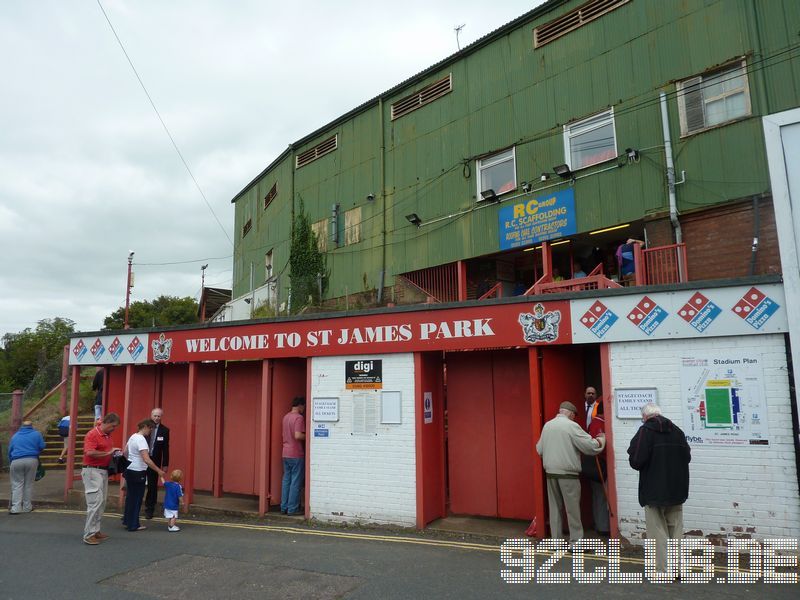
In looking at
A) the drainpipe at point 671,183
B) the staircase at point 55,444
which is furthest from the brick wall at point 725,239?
the staircase at point 55,444

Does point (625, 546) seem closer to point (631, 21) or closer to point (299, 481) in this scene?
point (299, 481)

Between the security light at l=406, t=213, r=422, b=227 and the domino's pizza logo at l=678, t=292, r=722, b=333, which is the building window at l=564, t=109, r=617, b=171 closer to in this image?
the security light at l=406, t=213, r=422, b=227

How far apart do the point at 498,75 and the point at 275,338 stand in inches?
422

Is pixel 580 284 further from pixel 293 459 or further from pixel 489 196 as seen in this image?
pixel 293 459

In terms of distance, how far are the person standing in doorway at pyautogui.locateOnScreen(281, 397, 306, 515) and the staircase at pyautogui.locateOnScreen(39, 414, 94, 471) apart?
10.0 metres

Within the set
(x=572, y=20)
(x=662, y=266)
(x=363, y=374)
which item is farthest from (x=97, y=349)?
(x=572, y=20)

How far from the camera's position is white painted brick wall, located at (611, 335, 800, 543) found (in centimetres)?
599

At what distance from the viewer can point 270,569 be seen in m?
6.19

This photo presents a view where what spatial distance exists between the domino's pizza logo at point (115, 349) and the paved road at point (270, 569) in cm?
400

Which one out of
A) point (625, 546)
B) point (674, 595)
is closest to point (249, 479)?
point (625, 546)

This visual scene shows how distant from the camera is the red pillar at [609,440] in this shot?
6.75 m

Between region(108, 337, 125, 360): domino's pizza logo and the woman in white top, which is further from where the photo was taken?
region(108, 337, 125, 360): domino's pizza logo

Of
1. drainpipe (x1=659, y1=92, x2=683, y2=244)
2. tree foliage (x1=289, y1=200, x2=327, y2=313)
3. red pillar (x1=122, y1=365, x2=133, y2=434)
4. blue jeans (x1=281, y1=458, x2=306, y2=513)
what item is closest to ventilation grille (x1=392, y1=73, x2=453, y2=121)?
tree foliage (x1=289, y1=200, x2=327, y2=313)

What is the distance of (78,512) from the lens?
1035 centimetres
